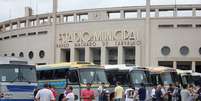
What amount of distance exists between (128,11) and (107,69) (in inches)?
1825

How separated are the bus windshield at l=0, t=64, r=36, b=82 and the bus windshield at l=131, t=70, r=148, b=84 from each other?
1130 cm

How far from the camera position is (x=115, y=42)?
75.4 metres

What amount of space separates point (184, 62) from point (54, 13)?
20.5 metres

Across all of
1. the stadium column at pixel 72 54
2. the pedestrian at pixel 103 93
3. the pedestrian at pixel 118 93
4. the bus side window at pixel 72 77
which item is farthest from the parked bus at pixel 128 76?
the stadium column at pixel 72 54

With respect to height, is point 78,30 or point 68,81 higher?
point 78,30

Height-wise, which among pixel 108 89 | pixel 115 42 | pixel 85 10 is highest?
pixel 85 10

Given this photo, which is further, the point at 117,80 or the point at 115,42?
the point at 115,42

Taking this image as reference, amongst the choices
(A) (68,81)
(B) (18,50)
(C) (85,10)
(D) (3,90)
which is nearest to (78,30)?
(C) (85,10)

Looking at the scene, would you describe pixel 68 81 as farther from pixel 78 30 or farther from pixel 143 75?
pixel 78 30

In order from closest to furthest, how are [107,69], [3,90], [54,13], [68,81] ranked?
[3,90], [68,81], [107,69], [54,13]

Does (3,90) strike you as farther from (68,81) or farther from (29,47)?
(29,47)

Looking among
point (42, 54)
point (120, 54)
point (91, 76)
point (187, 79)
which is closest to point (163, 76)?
point (187, 79)

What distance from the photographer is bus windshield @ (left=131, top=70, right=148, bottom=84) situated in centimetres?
3353

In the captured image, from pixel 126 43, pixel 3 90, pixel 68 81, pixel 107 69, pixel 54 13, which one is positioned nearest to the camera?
pixel 3 90
